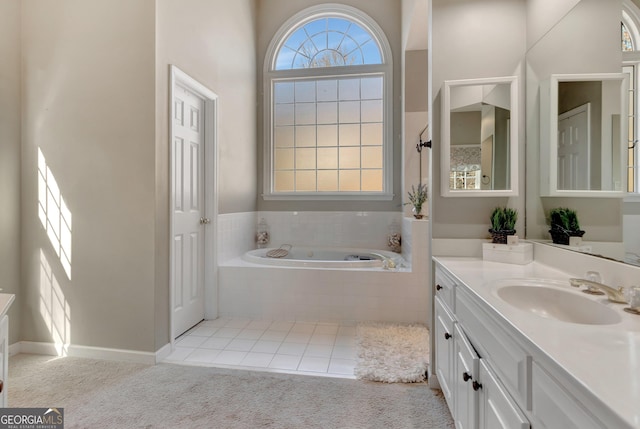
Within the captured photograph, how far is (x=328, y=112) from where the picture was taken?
417 cm

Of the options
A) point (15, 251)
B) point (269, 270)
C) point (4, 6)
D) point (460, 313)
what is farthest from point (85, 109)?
point (460, 313)

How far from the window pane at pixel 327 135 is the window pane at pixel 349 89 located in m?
0.43

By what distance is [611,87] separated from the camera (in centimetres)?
123

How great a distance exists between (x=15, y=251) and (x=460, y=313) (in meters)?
3.09

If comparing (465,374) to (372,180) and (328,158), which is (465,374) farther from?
(328,158)

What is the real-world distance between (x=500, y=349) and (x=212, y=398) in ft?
5.26

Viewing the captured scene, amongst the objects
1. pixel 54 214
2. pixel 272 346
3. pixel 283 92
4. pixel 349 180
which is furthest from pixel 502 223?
pixel 283 92

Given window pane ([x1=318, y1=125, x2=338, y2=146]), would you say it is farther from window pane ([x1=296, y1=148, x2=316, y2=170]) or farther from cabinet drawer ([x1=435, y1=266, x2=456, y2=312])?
cabinet drawer ([x1=435, y1=266, x2=456, y2=312])

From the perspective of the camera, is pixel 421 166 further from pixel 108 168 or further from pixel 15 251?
pixel 15 251

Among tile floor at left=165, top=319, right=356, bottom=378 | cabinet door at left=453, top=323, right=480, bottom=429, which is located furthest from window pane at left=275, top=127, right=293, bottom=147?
cabinet door at left=453, top=323, right=480, bottom=429

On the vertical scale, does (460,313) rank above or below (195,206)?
below

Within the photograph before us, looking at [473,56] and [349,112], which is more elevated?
[349,112]

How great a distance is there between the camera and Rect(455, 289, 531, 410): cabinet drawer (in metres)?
0.78

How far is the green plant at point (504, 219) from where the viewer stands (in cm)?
174
